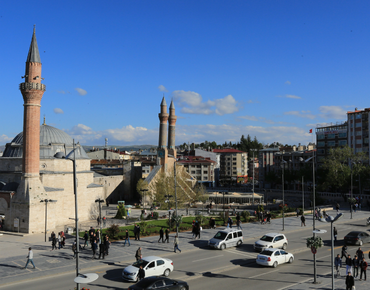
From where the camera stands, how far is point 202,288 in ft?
58.4

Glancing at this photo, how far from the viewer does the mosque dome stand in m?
45.0

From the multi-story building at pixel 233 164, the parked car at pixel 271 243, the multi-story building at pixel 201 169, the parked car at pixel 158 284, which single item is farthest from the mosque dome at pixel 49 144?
the multi-story building at pixel 233 164

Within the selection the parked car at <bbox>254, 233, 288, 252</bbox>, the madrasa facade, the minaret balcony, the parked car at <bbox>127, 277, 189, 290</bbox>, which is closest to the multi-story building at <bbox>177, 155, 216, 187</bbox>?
the madrasa facade

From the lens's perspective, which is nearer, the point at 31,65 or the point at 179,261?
the point at 179,261

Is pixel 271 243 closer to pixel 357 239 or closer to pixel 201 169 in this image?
pixel 357 239

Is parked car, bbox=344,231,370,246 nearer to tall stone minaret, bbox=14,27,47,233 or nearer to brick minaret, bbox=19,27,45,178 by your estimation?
tall stone minaret, bbox=14,27,47,233

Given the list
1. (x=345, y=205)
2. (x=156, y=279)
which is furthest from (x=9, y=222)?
(x=345, y=205)

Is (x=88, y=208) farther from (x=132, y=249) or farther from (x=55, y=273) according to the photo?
(x=55, y=273)

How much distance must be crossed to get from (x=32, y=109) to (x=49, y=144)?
11034 millimetres

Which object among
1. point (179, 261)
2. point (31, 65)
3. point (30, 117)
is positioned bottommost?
point (179, 261)

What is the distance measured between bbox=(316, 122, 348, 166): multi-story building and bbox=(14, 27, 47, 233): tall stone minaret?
67203 mm

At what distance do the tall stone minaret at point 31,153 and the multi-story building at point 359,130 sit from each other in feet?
211

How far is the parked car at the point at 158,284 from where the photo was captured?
618 inches

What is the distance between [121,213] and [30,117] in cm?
1711
